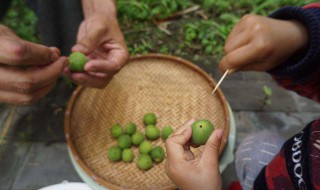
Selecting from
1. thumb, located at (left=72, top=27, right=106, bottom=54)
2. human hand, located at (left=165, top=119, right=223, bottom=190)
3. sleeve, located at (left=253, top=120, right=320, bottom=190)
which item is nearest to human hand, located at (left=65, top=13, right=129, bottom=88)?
thumb, located at (left=72, top=27, right=106, bottom=54)

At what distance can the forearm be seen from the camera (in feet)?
7.65

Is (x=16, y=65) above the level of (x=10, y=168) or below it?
above

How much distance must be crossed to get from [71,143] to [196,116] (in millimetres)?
911

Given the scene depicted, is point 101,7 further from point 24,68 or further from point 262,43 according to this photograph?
point 262,43

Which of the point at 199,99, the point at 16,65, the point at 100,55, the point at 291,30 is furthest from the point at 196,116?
the point at 16,65

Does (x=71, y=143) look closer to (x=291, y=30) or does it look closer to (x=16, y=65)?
(x=16, y=65)

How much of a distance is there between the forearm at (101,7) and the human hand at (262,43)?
1194 mm

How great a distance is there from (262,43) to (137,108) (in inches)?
52.0

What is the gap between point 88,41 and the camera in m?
2.09

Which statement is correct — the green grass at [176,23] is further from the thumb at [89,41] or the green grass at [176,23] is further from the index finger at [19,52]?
the index finger at [19,52]

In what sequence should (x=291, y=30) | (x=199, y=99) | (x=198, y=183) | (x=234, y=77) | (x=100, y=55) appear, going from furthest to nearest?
(x=234, y=77)
(x=199, y=99)
(x=100, y=55)
(x=291, y=30)
(x=198, y=183)

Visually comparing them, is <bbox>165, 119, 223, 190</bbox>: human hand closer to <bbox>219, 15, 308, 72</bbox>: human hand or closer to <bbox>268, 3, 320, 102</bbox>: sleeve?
<bbox>219, 15, 308, 72</bbox>: human hand

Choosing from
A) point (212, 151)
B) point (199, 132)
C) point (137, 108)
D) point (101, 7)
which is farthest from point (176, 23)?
point (212, 151)

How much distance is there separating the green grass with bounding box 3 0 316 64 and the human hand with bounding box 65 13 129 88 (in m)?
1.10
